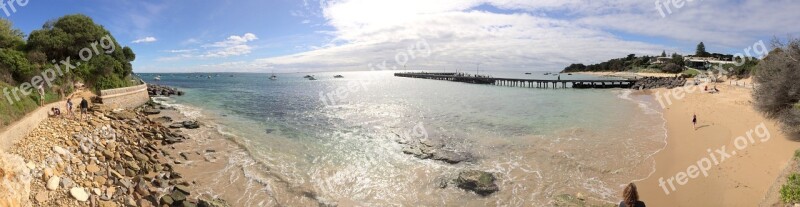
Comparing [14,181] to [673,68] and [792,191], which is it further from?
[673,68]

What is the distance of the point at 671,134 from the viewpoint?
2023 centimetres

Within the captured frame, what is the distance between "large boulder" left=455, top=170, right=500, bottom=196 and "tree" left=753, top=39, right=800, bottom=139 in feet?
44.7

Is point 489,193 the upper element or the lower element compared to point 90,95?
lower

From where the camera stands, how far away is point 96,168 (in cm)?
1165

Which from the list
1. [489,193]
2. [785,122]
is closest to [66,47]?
[489,193]

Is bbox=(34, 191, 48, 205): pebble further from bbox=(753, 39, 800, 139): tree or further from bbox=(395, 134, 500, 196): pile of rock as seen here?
bbox=(753, 39, 800, 139): tree

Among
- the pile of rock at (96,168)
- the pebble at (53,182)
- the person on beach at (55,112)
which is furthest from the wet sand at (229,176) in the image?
the person on beach at (55,112)

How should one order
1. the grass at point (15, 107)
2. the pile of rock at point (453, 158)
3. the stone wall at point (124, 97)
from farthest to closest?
the stone wall at point (124, 97)
the grass at point (15, 107)
the pile of rock at point (453, 158)

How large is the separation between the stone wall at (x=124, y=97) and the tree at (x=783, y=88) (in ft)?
124

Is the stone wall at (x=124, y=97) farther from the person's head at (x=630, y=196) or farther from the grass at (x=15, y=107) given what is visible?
the person's head at (x=630, y=196)

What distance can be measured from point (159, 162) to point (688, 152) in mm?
22948

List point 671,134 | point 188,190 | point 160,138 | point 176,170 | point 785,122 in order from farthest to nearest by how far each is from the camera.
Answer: point 671,134 < point 160,138 < point 785,122 < point 176,170 < point 188,190

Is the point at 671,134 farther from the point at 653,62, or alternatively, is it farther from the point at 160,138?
the point at 653,62

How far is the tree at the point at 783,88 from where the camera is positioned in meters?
15.8
